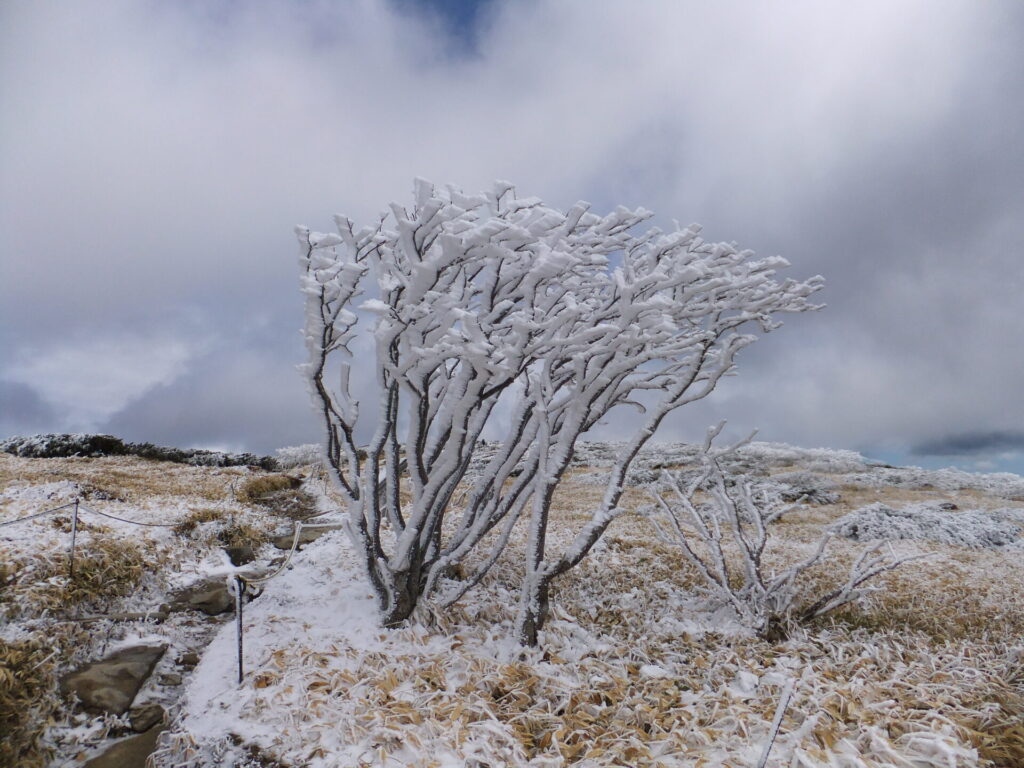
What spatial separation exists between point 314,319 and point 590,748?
4948mm

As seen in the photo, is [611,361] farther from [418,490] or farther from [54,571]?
[54,571]

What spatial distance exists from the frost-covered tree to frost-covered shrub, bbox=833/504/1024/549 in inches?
456

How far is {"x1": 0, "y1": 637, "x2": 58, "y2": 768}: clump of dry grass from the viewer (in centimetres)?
441

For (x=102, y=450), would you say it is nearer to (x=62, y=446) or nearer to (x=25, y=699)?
(x=62, y=446)

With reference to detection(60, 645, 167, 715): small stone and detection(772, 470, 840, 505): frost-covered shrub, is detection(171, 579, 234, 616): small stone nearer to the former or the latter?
detection(60, 645, 167, 715): small stone

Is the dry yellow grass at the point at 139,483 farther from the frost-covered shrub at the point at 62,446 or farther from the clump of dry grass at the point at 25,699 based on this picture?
the clump of dry grass at the point at 25,699

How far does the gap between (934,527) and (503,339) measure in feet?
52.0

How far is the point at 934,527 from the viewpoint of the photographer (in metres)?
14.7

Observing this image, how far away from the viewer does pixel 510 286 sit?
21.4 feet

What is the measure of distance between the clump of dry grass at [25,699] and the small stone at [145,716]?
2.10ft

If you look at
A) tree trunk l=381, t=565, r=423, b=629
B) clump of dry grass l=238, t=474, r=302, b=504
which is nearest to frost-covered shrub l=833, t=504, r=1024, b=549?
tree trunk l=381, t=565, r=423, b=629

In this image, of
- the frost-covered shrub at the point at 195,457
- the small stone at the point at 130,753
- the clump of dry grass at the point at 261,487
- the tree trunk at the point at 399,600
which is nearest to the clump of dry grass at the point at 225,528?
the clump of dry grass at the point at 261,487

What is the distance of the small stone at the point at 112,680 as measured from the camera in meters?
5.12

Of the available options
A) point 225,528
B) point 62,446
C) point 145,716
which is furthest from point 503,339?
point 62,446
